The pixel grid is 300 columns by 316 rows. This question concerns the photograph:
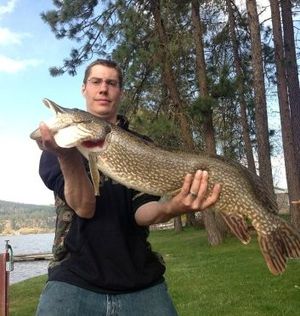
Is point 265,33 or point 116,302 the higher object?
point 265,33

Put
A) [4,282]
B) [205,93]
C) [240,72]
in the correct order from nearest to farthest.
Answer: [4,282] < [205,93] < [240,72]

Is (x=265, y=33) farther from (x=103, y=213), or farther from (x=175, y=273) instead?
(x=103, y=213)

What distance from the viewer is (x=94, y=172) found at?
116 inches

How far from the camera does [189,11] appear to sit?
20.2 metres

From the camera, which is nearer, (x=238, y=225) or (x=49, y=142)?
(x=49, y=142)

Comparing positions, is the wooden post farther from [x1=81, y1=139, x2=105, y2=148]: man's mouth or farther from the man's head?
[x1=81, y1=139, x2=105, y2=148]: man's mouth

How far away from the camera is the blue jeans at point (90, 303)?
9.56 feet

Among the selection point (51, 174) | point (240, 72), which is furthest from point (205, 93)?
Answer: point (51, 174)

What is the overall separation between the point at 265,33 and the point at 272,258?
1879cm

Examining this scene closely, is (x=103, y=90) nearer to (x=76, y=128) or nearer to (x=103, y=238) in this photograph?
(x=76, y=128)

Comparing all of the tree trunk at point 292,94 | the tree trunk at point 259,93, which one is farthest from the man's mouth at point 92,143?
the tree trunk at point 292,94

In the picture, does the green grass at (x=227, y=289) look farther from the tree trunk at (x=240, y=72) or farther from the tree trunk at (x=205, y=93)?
the tree trunk at (x=240, y=72)

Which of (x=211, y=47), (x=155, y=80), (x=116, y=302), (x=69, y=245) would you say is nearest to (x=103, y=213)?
(x=69, y=245)

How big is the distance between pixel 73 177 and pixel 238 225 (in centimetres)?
97
